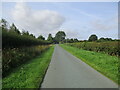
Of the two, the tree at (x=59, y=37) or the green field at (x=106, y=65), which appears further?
the tree at (x=59, y=37)

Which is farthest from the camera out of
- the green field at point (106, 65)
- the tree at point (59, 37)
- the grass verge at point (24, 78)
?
the tree at point (59, 37)

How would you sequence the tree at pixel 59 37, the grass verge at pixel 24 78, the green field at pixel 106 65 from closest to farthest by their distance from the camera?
the grass verge at pixel 24 78
the green field at pixel 106 65
the tree at pixel 59 37

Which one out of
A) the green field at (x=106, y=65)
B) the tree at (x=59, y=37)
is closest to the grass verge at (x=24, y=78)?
the green field at (x=106, y=65)

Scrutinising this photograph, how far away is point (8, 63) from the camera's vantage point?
8.31 metres

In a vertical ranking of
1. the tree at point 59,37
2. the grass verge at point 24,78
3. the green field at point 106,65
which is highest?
the tree at point 59,37

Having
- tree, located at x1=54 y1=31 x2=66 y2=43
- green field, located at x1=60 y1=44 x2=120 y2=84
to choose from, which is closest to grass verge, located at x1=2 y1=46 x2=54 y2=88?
green field, located at x1=60 y1=44 x2=120 y2=84

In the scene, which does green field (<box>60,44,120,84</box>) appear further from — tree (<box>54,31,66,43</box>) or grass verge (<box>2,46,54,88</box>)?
tree (<box>54,31,66,43</box>)

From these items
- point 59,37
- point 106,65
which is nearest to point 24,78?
point 106,65

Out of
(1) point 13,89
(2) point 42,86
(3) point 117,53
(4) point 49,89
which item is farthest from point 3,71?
(3) point 117,53

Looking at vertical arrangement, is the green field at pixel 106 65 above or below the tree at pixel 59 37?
below

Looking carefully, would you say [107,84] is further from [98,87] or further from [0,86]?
[0,86]

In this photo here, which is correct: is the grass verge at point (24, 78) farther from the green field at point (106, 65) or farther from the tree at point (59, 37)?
the tree at point (59, 37)

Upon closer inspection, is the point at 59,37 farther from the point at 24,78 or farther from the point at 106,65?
the point at 24,78

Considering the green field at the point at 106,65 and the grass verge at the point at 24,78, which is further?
the green field at the point at 106,65
